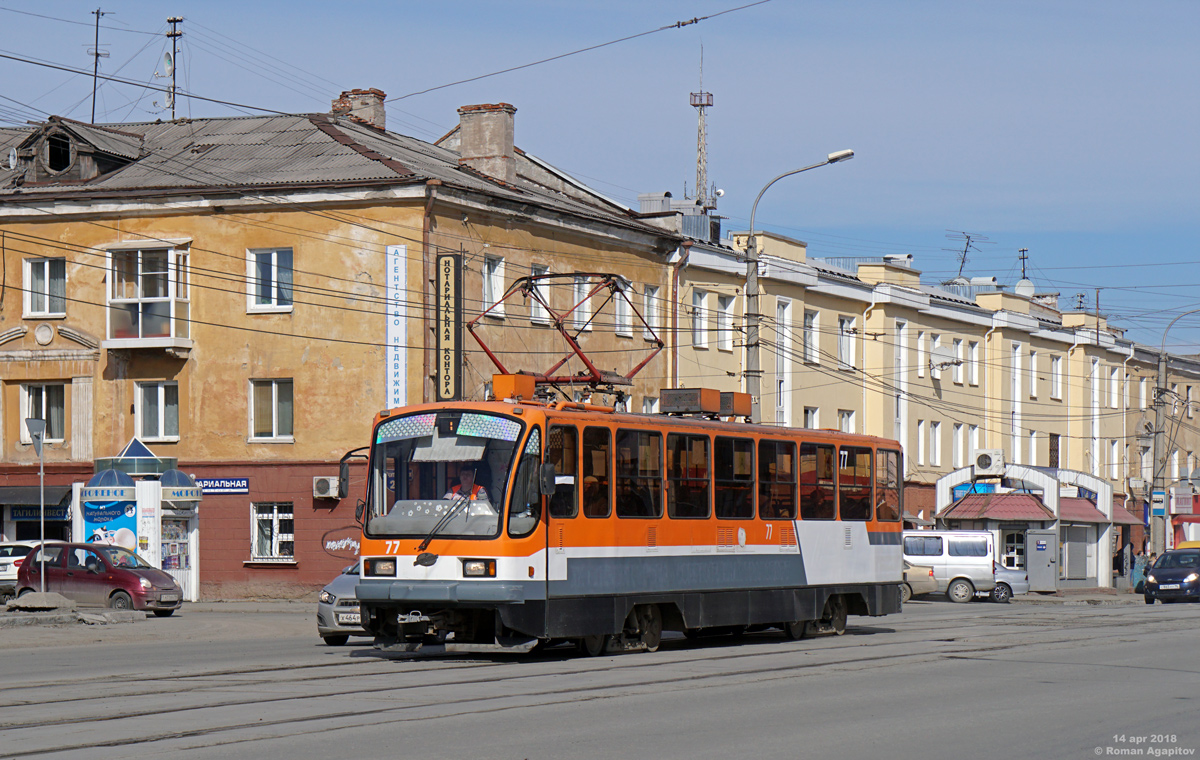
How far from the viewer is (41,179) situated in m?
40.1

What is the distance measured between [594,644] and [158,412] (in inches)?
932

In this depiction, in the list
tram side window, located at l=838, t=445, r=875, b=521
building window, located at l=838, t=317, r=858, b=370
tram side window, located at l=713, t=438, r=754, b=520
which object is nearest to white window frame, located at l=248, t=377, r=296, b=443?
tram side window, located at l=838, t=445, r=875, b=521

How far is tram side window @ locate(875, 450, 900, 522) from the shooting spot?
22.9 metres

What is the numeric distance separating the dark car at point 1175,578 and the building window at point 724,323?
14.1 metres

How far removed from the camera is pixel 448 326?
36312 mm

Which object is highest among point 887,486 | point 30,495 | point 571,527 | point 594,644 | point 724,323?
point 724,323

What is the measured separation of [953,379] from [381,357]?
1140 inches

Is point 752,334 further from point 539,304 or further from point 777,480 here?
point 539,304

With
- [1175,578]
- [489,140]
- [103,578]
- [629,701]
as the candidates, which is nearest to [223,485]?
[103,578]

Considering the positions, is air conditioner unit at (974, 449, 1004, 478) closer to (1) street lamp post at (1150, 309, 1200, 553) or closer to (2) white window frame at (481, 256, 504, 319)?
(1) street lamp post at (1150, 309, 1200, 553)

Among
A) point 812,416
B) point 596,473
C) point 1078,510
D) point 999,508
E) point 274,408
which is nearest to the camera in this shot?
point 596,473

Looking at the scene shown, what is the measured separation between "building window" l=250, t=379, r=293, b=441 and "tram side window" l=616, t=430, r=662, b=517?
67.8 feet

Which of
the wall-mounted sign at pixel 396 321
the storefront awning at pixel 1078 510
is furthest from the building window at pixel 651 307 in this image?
the storefront awning at pixel 1078 510

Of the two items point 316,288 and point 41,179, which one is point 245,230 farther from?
point 41,179
